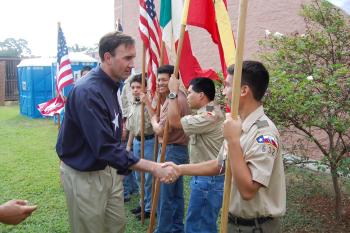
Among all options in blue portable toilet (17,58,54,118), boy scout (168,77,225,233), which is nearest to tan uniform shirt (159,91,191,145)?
boy scout (168,77,225,233)

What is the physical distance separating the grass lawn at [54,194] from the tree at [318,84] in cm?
38

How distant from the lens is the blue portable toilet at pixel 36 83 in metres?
16.8

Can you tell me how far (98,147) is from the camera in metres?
2.82

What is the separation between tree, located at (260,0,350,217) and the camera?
407 centimetres

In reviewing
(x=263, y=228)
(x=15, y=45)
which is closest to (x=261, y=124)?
(x=263, y=228)

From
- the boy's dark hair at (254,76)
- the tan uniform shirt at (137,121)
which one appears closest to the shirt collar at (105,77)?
the boy's dark hair at (254,76)

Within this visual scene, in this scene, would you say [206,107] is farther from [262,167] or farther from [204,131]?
[262,167]

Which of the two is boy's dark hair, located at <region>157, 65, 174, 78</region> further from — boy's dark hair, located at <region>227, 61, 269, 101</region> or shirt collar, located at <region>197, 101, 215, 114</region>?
boy's dark hair, located at <region>227, 61, 269, 101</region>

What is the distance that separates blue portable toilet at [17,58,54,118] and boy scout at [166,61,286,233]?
15.7 meters

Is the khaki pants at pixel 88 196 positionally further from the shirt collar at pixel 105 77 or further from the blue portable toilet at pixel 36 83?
the blue portable toilet at pixel 36 83

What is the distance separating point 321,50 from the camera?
475 centimetres

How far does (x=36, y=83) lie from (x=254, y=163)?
1625cm

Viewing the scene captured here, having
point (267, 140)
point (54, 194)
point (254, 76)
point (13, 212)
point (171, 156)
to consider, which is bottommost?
point (54, 194)

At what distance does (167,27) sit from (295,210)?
3.03 metres
